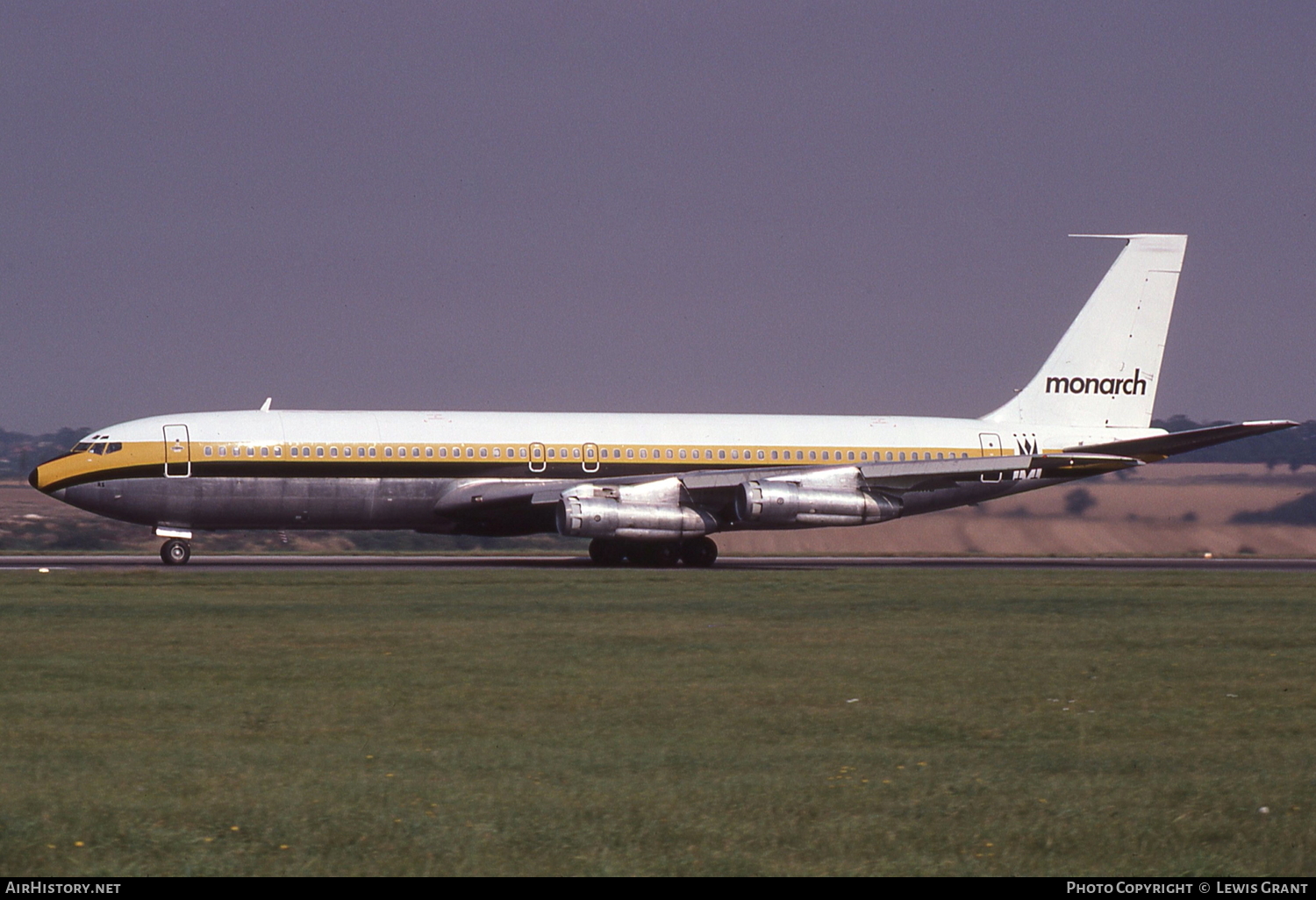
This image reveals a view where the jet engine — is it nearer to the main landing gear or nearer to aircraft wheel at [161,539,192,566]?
the main landing gear

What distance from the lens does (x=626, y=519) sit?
140 feet

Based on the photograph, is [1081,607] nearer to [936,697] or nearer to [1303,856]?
[936,697]

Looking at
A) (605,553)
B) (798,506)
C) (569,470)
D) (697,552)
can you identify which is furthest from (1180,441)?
(569,470)

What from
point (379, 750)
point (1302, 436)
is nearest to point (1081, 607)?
point (379, 750)

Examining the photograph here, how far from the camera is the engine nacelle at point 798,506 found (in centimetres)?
4331

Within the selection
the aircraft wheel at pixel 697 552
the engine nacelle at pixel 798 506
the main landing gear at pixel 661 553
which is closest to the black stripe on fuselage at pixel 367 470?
the main landing gear at pixel 661 553

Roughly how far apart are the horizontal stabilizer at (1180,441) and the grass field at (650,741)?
17.3m

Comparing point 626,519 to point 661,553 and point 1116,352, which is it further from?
point 1116,352

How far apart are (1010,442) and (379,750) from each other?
3825 cm

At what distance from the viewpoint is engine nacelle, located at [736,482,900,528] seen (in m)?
43.3

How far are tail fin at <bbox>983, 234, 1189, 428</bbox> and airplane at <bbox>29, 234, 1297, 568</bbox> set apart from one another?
1551 mm

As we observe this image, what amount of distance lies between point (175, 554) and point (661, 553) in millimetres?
13892

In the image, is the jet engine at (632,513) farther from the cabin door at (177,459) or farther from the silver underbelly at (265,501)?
the cabin door at (177,459)

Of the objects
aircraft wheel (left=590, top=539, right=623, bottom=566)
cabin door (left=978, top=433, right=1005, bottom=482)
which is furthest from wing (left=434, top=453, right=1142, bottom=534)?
aircraft wheel (left=590, top=539, right=623, bottom=566)
